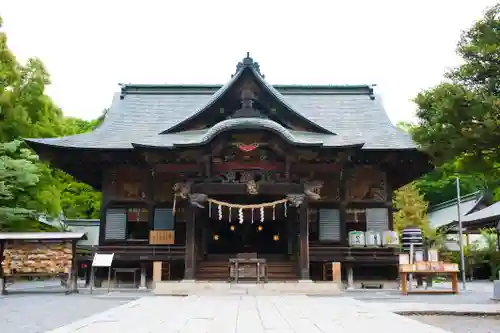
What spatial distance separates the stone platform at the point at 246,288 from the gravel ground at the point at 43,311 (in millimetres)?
1673

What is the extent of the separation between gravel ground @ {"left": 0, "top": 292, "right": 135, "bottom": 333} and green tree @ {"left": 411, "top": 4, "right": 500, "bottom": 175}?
8.23 meters

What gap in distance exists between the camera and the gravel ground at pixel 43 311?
314 inches

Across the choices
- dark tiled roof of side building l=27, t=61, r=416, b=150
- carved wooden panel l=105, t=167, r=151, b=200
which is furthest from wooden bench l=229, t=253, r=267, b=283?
carved wooden panel l=105, t=167, r=151, b=200

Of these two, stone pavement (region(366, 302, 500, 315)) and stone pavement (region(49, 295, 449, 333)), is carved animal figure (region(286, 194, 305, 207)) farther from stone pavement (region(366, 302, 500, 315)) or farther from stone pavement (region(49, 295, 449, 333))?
stone pavement (region(49, 295, 449, 333))

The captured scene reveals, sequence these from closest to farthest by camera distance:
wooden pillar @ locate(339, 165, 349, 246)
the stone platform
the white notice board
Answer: the stone platform, the white notice board, wooden pillar @ locate(339, 165, 349, 246)

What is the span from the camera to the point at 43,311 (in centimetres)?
1005

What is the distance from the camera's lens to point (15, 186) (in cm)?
1750

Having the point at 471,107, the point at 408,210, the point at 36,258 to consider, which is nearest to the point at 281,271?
the point at 36,258

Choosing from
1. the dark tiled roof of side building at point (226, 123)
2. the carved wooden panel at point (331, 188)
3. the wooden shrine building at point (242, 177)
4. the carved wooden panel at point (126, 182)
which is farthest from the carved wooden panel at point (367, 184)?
the carved wooden panel at point (126, 182)

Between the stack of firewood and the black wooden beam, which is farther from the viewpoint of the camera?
the black wooden beam

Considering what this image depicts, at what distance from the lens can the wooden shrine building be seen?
16125 mm

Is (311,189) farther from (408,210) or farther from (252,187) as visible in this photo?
(408,210)

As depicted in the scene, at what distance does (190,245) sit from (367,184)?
23.6 ft

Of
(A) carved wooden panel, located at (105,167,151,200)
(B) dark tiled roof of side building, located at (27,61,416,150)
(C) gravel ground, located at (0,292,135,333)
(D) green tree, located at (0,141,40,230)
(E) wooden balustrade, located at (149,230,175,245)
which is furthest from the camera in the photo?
(A) carved wooden panel, located at (105,167,151,200)
